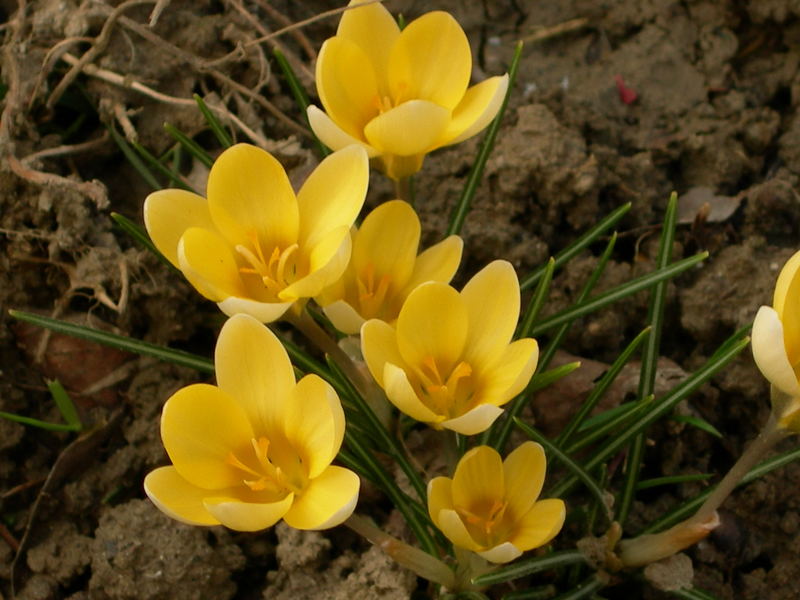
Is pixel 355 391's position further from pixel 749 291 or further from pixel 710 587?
pixel 749 291

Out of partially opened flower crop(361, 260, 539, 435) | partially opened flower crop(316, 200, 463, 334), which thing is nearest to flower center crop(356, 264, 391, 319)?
partially opened flower crop(316, 200, 463, 334)

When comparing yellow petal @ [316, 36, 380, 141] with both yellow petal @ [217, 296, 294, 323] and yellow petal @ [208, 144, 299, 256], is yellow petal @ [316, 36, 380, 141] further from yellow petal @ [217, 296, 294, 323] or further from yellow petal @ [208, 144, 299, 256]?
yellow petal @ [217, 296, 294, 323]

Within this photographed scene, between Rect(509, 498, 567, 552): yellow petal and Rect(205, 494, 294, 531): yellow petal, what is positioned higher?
Rect(205, 494, 294, 531): yellow petal

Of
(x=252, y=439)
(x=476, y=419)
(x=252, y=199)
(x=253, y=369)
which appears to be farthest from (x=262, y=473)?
(x=252, y=199)

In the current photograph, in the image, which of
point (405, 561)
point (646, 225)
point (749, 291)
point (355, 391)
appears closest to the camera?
point (405, 561)

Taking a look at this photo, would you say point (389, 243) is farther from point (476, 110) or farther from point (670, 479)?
point (670, 479)

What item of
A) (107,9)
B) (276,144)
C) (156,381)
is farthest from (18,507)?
(107,9)
